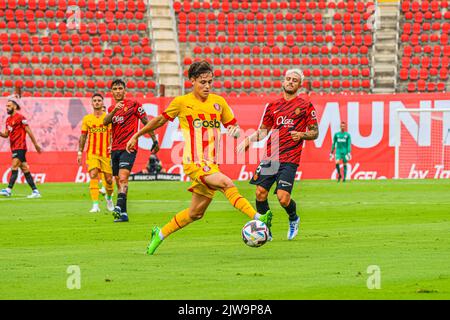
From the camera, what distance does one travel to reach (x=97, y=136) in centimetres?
2186

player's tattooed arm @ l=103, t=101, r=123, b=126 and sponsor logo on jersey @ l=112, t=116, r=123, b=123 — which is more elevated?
player's tattooed arm @ l=103, t=101, r=123, b=126

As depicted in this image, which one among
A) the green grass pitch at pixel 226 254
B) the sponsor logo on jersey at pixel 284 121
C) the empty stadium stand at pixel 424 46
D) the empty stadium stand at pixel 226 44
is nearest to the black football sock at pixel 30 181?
the green grass pitch at pixel 226 254

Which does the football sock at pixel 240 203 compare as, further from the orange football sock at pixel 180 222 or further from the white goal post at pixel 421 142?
the white goal post at pixel 421 142

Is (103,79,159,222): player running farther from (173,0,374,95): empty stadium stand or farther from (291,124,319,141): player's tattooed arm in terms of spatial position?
(173,0,374,95): empty stadium stand

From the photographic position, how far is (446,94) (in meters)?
35.6

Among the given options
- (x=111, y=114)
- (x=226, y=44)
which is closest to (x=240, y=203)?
(x=111, y=114)

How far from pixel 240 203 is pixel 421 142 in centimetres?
2421

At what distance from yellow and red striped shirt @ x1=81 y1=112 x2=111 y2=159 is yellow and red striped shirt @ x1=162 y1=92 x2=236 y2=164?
8838mm

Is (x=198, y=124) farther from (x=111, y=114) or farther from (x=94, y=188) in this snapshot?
(x=94, y=188)

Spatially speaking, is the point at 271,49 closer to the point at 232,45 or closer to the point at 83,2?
the point at 232,45

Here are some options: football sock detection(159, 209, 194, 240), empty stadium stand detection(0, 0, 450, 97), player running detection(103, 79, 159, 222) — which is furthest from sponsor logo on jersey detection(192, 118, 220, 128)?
empty stadium stand detection(0, 0, 450, 97)

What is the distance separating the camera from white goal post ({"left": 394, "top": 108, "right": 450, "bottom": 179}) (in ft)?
116

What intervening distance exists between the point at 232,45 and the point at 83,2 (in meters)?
6.55

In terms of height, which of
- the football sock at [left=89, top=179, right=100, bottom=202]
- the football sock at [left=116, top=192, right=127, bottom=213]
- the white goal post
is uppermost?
the football sock at [left=116, top=192, right=127, bottom=213]
